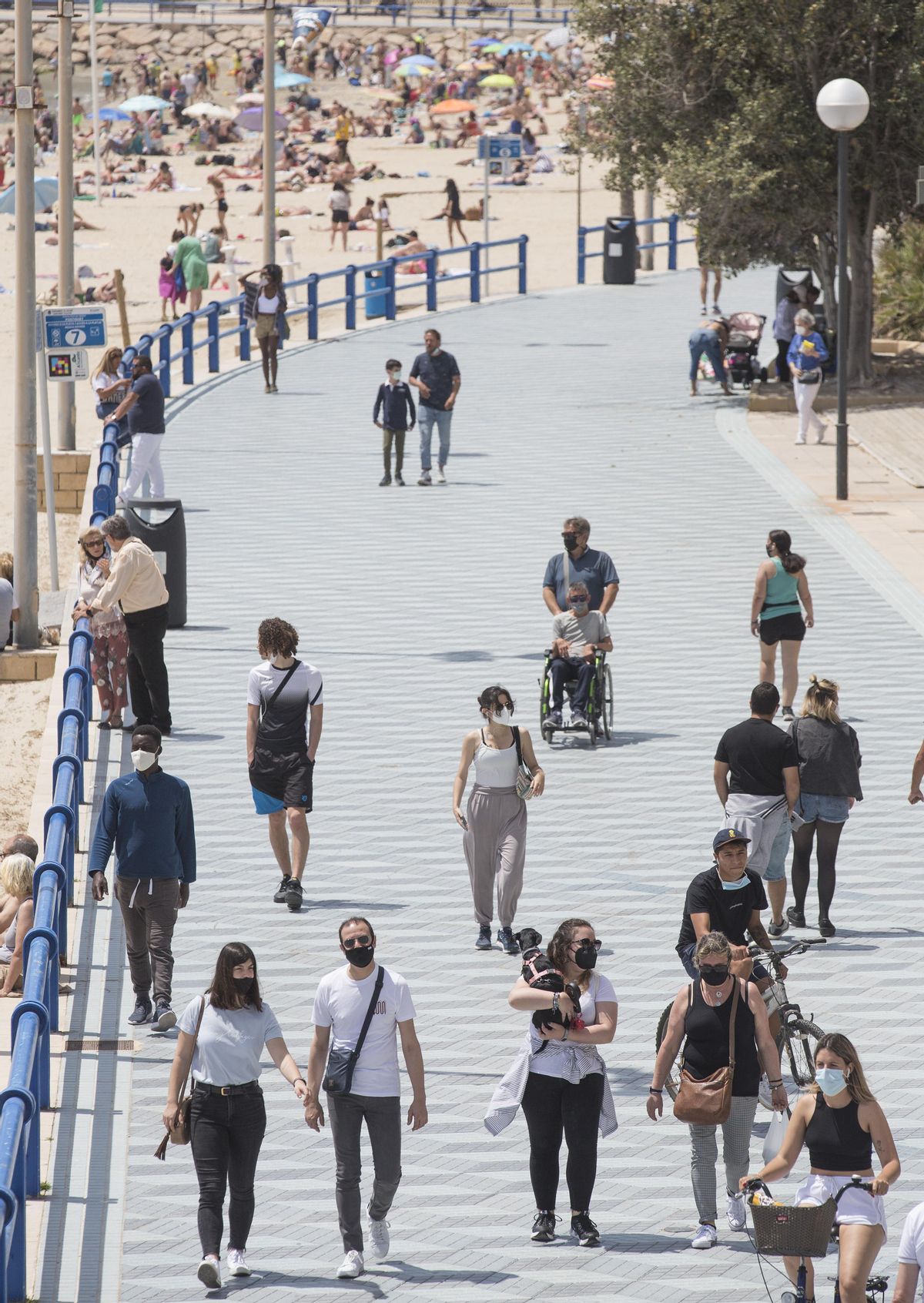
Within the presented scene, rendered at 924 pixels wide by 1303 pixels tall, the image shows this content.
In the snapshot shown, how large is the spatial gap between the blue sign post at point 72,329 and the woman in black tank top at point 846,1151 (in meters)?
13.3

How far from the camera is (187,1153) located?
9.05 metres

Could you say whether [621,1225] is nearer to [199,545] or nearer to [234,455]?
[199,545]

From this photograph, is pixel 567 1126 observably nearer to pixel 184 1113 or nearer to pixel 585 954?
pixel 585 954

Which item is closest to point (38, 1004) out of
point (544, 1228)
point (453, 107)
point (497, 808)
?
point (544, 1228)

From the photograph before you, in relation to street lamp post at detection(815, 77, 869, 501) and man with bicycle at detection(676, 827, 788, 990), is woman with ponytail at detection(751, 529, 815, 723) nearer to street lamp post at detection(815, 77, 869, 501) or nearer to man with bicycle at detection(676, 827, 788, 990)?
man with bicycle at detection(676, 827, 788, 990)

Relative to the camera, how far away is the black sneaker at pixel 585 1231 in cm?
807

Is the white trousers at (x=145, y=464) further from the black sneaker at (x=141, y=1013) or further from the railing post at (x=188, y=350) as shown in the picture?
the black sneaker at (x=141, y=1013)

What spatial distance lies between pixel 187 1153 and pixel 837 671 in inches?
335

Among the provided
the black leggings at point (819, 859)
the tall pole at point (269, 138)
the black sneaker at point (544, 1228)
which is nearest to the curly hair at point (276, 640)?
the black leggings at point (819, 859)

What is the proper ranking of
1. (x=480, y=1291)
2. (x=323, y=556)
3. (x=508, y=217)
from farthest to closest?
(x=508, y=217), (x=323, y=556), (x=480, y=1291)

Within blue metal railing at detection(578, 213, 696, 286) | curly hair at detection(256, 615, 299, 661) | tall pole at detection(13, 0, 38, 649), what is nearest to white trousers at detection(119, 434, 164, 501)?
tall pole at detection(13, 0, 38, 649)

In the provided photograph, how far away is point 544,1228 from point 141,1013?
2.88 meters

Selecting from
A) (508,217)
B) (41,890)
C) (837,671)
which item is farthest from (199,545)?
(508,217)

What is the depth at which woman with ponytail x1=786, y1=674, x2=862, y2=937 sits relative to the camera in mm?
11055
